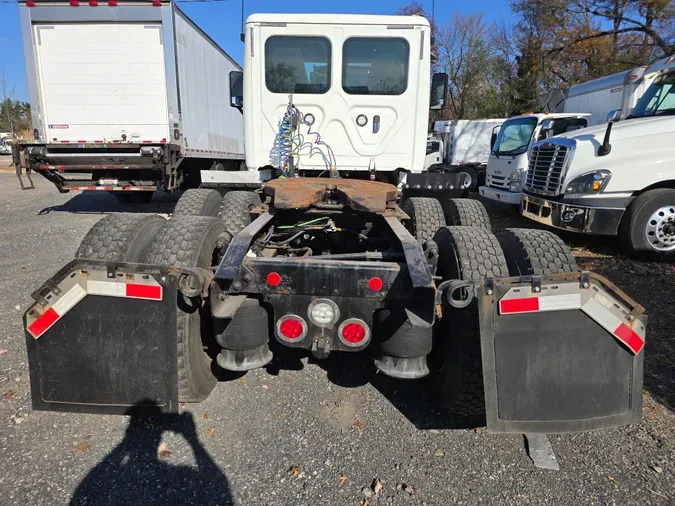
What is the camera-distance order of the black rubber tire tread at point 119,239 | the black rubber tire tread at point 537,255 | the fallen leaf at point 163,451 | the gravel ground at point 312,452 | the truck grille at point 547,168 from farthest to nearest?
1. the truck grille at point 547,168
2. the black rubber tire tread at point 119,239
3. the black rubber tire tread at point 537,255
4. the fallen leaf at point 163,451
5. the gravel ground at point 312,452

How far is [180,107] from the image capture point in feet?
30.3

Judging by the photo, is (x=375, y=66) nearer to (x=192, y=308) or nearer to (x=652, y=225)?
(x=192, y=308)

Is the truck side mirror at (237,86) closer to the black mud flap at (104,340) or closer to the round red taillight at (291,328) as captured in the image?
the black mud flap at (104,340)

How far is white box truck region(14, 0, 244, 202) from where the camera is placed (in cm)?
855

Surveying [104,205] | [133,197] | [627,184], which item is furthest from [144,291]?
[104,205]

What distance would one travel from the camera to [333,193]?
3977 millimetres

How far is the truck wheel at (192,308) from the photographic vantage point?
8.37 feet

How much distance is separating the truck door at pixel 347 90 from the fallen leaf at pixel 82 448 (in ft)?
13.0

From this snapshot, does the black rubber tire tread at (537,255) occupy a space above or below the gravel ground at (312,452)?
above

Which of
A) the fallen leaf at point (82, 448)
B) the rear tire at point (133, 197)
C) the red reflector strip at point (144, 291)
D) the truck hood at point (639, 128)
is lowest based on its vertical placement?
the fallen leaf at point (82, 448)

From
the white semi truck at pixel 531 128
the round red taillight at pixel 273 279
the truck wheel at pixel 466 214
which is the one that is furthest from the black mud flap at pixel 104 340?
the white semi truck at pixel 531 128

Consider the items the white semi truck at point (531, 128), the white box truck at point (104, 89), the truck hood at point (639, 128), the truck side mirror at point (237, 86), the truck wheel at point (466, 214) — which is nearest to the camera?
the truck wheel at point (466, 214)

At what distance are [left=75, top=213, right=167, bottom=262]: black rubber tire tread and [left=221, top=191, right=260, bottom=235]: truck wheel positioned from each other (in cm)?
138

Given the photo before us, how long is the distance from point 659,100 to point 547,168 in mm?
1901
